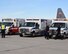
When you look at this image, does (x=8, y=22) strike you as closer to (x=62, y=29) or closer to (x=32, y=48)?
(x=62, y=29)

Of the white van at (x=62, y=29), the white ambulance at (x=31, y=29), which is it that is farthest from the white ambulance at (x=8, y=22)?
the white van at (x=62, y=29)

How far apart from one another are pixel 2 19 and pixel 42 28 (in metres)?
8.97

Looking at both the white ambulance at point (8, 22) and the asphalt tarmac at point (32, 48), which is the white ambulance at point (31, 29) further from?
the asphalt tarmac at point (32, 48)

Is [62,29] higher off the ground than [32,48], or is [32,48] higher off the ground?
[62,29]

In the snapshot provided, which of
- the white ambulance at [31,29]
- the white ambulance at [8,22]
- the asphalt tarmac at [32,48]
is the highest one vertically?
the white ambulance at [8,22]

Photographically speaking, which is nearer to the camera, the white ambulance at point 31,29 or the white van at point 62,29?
the white van at point 62,29

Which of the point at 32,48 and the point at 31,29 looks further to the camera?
the point at 31,29

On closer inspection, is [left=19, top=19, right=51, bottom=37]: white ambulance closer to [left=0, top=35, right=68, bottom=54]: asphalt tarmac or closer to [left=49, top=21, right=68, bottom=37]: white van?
[left=49, top=21, right=68, bottom=37]: white van

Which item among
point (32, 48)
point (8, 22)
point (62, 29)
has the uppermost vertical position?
point (8, 22)

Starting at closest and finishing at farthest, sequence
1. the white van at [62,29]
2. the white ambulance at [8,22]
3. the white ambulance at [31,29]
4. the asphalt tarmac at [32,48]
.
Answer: the asphalt tarmac at [32,48] < the white van at [62,29] < the white ambulance at [31,29] < the white ambulance at [8,22]

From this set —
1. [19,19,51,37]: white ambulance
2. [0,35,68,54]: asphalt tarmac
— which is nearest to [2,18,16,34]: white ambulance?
[19,19,51,37]: white ambulance

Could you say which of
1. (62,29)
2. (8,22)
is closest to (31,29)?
(62,29)

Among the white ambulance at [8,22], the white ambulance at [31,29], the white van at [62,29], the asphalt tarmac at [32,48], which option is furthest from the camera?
the white ambulance at [8,22]

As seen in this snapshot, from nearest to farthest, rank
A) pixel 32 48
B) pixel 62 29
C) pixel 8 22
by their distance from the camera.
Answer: pixel 32 48
pixel 62 29
pixel 8 22
